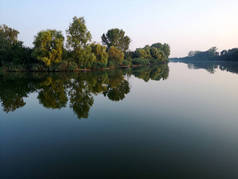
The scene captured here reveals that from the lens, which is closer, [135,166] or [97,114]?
[135,166]

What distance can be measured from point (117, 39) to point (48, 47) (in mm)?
44825

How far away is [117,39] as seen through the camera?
78.0 m

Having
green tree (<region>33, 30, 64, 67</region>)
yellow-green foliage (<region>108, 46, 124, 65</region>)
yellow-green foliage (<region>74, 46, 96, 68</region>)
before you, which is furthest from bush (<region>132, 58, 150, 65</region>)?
green tree (<region>33, 30, 64, 67</region>)

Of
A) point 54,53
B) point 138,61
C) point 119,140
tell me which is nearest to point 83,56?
point 54,53

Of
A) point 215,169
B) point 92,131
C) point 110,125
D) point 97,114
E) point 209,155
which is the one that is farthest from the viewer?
point 97,114

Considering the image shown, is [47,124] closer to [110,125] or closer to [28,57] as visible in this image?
[110,125]

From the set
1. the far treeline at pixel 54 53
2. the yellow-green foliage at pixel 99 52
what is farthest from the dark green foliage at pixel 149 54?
the far treeline at pixel 54 53

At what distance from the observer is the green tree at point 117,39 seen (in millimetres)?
76938

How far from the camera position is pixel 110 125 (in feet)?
28.9

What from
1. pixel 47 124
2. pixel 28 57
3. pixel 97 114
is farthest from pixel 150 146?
pixel 28 57

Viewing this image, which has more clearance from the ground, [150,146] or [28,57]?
[28,57]

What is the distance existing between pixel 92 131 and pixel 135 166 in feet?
11.3

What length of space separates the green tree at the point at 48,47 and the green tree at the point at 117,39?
1585 inches

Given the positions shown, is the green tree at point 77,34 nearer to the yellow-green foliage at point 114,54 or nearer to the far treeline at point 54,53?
the far treeline at point 54,53
